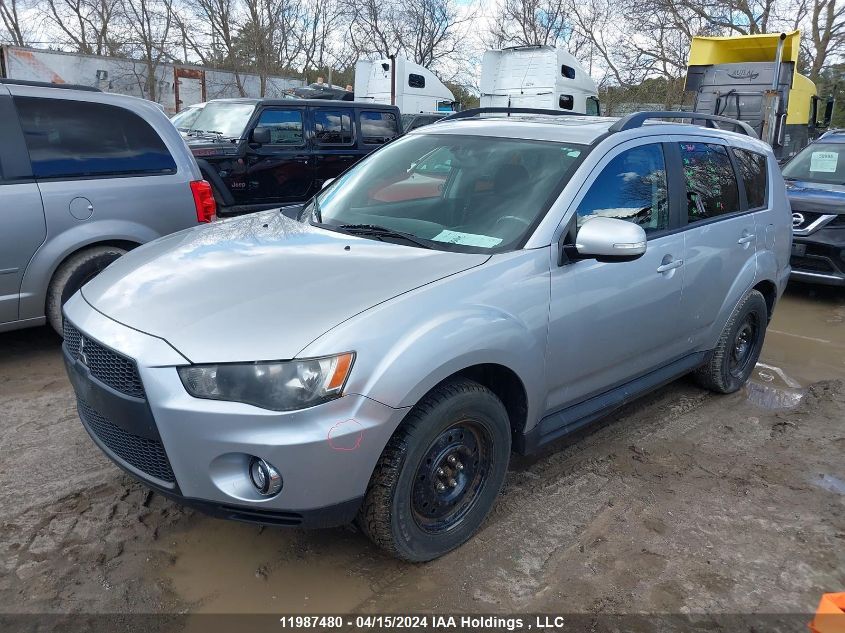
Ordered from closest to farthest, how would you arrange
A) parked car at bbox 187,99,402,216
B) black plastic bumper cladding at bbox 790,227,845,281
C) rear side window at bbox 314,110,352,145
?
black plastic bumper cladding at bbox 790,227,845,281 < parked car at bbox 187,99,402,216 < rear side window at bbox 314,110,352,145

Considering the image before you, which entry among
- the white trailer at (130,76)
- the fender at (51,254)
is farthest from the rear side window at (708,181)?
the white trailer at (130,76)

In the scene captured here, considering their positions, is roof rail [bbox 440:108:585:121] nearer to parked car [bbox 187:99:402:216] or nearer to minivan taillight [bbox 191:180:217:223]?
minivan taillight [bbox 191:180:217:223]

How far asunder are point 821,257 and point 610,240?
5772 millimetres

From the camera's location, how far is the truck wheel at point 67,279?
16.0 feet

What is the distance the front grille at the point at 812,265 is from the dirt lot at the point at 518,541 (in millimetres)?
3950

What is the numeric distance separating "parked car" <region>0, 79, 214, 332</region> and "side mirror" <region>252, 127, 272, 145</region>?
3627mm

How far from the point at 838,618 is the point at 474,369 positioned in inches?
57.4

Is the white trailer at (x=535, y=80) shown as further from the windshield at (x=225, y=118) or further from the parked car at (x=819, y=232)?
the parked car at (x=819, y=232)

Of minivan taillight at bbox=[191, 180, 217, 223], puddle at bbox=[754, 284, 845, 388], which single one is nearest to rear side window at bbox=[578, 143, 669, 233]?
puddle at bbox=[754, 284, 845, 388]

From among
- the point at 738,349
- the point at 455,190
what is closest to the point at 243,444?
the point at 455,190

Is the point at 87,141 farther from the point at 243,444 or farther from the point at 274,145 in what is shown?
the point at 274,145

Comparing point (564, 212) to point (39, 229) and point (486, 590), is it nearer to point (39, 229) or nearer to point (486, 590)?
point (486, 590)

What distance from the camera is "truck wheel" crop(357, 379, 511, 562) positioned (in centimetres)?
256

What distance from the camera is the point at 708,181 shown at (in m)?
4.22
